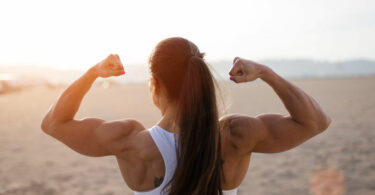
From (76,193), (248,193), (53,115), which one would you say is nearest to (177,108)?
(53,115)

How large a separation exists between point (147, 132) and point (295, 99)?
0.68 m

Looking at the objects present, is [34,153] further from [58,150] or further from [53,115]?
[53,115]

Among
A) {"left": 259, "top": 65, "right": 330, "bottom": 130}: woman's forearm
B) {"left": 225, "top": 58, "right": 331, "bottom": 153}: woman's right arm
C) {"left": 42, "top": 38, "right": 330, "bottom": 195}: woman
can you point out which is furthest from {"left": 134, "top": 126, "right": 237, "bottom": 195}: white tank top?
{"left": 259, "top": 65, "right": 330, "bottom": 130}: woman's forearm

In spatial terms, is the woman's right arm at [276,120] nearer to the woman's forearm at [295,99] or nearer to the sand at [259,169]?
the woman's forearm at [295,99]

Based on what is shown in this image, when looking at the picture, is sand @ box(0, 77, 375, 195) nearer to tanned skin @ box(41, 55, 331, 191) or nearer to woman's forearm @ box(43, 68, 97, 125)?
tanned skin @ box(41, 55, 331, 191)

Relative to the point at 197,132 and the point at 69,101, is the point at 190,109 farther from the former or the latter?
the point at 69,101

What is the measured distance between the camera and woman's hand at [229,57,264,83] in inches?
60.3

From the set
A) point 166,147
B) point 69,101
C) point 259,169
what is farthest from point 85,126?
point 259,169

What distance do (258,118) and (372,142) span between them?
7.24 meters

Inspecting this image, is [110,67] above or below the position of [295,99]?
above

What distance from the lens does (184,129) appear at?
161cm

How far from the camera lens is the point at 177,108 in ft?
5.30

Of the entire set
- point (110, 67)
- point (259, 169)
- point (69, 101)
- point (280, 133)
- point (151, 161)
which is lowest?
point (259, 169)

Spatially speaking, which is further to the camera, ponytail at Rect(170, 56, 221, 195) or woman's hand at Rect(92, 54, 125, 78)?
woman's hand at Rect(92, 54, 125, 78)
